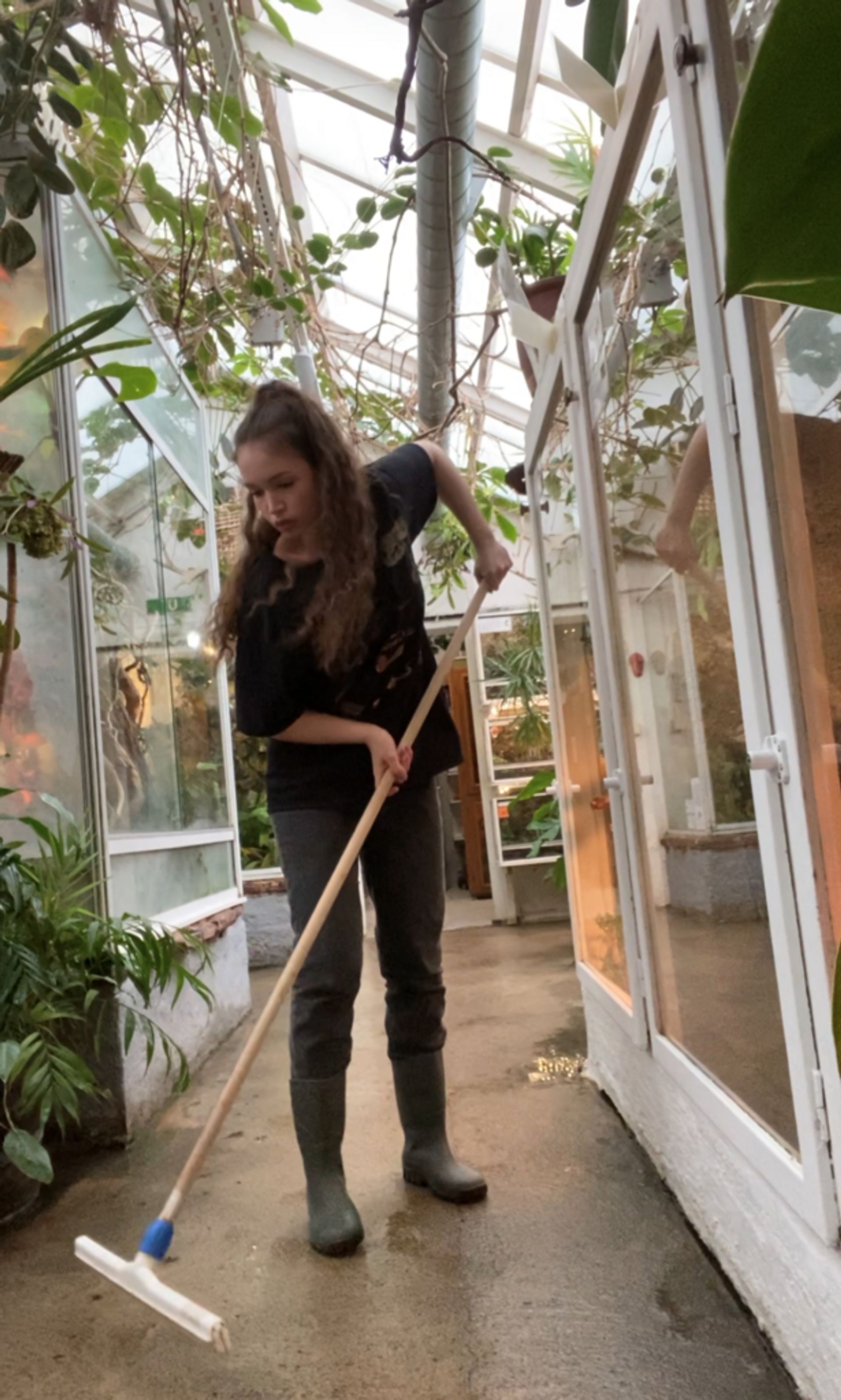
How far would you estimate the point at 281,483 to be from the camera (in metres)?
1.66

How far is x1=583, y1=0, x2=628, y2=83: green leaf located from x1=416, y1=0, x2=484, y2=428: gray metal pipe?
133cm

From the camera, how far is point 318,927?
5.05 feet

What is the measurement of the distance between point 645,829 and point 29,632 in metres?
1.49

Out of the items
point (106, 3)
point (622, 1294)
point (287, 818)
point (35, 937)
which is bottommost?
point (622, 1294)

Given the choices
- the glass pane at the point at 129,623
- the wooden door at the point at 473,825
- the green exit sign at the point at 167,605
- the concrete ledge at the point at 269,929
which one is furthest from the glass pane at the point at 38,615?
the wooden door at the point at 473,825

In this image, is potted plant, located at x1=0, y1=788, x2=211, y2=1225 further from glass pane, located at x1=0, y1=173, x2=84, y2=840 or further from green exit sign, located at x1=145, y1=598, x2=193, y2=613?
green exit sign, located at x1=145, y1=598, x2=193, y2=613

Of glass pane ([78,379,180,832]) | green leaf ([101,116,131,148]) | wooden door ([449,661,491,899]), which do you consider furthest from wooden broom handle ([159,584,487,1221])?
wooden door ([449,661,491,899])

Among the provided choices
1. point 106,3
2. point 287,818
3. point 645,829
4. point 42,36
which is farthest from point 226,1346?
point 106,3

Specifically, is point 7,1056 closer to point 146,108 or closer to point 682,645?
point 682,645

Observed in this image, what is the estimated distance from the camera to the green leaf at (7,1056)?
63.2 inches

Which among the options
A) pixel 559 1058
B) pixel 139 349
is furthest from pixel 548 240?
pixel 559 1058

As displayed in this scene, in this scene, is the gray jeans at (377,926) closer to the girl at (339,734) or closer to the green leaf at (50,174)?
the girl at (339,734)

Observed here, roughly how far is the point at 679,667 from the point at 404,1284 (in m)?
0.95

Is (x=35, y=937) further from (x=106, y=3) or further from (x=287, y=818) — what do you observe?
(x=106, y=3)
